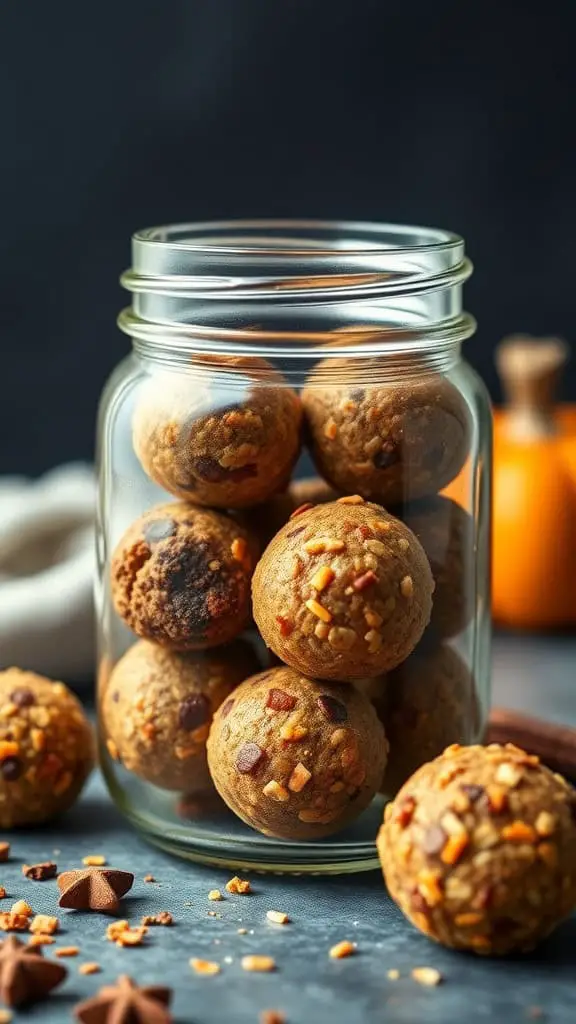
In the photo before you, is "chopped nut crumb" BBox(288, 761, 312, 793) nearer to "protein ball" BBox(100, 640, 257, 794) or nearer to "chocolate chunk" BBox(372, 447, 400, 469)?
"protein ball" BBox(100, 640, 257, 794)

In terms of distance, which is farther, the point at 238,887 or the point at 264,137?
the point at 264,137

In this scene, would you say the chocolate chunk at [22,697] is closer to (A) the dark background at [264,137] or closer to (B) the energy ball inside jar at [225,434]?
(B) the energy ball inside jar at [225,434]

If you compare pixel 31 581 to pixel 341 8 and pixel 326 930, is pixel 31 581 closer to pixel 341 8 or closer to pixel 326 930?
pixel 326 930

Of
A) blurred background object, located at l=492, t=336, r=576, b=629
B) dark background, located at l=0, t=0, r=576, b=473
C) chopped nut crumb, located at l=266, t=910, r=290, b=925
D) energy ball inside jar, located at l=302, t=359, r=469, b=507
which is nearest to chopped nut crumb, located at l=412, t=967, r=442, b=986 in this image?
chopped nut crumb, located at l=266, t=910, r=290, b=925

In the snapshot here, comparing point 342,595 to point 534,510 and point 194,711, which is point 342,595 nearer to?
point 194,711

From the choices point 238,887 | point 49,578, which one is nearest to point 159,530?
point 238,887

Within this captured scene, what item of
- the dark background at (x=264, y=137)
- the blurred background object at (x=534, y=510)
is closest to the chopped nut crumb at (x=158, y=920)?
the blurred background object at (x=534, y=510)
